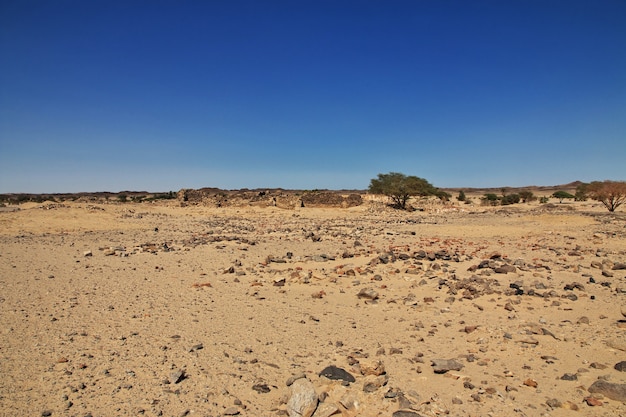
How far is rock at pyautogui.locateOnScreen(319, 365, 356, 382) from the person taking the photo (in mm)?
4032

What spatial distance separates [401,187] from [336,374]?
114ft

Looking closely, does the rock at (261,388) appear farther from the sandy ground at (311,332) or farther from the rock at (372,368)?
the rock at (372,368)

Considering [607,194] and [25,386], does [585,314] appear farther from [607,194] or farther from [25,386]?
[607,194]

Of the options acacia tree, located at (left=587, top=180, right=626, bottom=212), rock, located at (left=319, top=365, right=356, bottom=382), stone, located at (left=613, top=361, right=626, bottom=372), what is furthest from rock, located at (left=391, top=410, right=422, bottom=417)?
acacia tree, located at (left=587, top=180, right=626, bottom=212)

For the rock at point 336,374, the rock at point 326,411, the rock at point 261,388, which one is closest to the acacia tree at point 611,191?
the rock at point 336,374

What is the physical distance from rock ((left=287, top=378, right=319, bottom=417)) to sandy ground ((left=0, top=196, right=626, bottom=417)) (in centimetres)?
4

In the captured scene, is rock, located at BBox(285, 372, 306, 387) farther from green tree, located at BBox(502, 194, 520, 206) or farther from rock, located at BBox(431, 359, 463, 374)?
green tree, located at BBox(502, 194, 520, 206)

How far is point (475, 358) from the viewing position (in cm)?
451

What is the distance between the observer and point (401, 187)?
3744cm

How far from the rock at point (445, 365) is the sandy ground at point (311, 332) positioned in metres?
0.06

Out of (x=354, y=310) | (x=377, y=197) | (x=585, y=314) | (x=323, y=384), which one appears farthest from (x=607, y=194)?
(x=323, y=384)

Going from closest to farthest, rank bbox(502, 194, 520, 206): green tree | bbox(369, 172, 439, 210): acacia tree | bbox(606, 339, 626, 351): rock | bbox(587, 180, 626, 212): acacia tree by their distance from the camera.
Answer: bbox(606, 339, 626, 351): rock, bbox(587, 180, 626, 212): acacia tree, bbox(369, 172, 439, 210): acacia tree, bbox(502, 194, 520, 206): green tree

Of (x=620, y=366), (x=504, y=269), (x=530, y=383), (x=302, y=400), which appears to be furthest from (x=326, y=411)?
(x=504, y=269)

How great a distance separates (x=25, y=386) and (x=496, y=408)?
461cm
